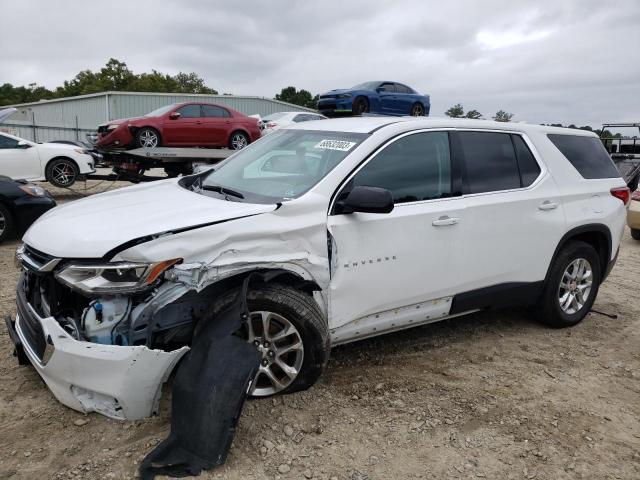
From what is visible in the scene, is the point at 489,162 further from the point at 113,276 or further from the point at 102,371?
the point at 102,371

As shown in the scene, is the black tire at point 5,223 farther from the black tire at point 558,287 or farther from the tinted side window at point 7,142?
the black tire at point 558,287

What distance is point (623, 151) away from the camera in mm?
15250

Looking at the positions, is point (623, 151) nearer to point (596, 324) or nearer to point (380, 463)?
point (596, 324)

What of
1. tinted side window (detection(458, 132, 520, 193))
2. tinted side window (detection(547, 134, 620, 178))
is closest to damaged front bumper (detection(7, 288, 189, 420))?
tinted side window (detection(458, 132, 520, 193))

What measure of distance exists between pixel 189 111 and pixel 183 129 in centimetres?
52

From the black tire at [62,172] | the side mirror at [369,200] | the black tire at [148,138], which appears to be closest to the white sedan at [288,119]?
the black tire at [148,138]

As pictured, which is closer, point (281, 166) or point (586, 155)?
point (281, 166)

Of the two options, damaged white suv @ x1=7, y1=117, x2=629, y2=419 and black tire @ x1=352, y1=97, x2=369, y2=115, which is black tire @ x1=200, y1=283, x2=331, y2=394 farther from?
black tire @ x1=352, y1=97, x2=369, y2=115

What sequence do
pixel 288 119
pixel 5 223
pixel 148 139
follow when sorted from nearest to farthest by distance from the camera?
pixel 5 223, pixel 148 139, pixel 288 119

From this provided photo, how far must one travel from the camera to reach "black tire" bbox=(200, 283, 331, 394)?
3.01 meters

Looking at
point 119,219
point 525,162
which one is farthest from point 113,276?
point 525,162

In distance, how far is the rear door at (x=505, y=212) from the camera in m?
3.92

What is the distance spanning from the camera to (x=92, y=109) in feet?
111

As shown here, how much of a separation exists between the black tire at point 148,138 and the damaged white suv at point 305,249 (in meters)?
7.77
